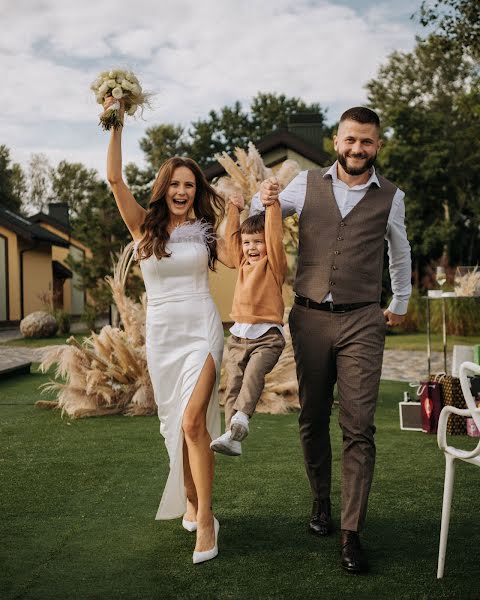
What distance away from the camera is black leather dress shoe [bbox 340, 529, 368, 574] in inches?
147

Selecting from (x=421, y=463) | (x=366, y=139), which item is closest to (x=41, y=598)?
(x=366, y=139)

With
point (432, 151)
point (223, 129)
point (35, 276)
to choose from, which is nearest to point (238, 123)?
point (223, 129)

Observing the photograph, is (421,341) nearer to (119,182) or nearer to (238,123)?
(119,182)

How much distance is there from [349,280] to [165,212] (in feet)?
3.54

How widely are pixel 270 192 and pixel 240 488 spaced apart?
2.28 meters

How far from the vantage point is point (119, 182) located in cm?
421

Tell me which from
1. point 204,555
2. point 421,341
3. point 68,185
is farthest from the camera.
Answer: point 68,185

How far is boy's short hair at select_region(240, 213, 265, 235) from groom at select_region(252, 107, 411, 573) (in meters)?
0.21

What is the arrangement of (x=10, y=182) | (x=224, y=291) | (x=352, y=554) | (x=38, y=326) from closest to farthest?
(x=352, y=554) → (x=38, y=326) → (x=224, y=291) → (x=10, y=182)

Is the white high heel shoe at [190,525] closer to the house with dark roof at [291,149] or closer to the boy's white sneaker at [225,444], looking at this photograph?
the boy's white sneaker at [225,444]

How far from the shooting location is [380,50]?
4916 cm

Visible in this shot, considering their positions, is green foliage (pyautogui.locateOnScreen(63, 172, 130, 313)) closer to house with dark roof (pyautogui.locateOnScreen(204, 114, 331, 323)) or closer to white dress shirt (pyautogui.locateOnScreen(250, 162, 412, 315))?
house with dark roof (pyautogui.locateOnScreen(204, 114, 331, 323))

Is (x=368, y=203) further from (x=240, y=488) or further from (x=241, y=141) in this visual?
(x=241, y=141)

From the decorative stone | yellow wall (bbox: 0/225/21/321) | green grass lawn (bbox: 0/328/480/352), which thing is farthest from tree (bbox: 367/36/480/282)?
yellow wall (bbox: 0/225/21/321)
